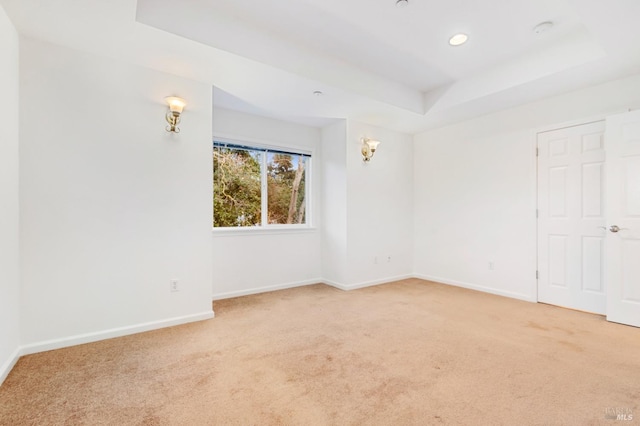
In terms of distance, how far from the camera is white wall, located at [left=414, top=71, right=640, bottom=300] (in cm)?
353

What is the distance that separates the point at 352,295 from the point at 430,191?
2.21 m

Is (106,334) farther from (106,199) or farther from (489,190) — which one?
(489,190)

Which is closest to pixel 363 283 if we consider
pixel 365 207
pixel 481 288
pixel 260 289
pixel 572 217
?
pixel 365 207

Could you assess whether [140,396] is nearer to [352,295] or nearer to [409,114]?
[352,295]

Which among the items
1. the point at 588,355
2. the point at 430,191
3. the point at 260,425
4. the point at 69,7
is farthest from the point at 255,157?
the point at 588,355

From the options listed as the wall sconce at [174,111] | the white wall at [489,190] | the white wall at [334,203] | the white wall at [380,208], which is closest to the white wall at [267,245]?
the white wall at [334,203]

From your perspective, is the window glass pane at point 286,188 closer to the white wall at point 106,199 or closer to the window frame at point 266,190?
the window frame at point 266,190

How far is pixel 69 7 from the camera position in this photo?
2.05m

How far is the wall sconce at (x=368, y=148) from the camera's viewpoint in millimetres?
4465

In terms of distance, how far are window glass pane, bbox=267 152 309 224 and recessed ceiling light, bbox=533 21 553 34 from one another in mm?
3115

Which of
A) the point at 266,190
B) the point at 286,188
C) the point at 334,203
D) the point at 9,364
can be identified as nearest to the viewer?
the point at 9,364

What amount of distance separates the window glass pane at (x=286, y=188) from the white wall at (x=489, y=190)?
1.99m

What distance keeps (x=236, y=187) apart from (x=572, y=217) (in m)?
4.13

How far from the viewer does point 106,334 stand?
8.57 feet
